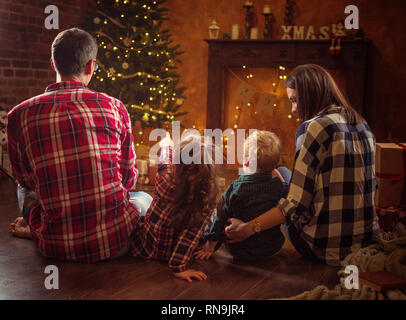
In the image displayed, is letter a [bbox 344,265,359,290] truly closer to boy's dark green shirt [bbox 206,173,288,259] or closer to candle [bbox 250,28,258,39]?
boy's dark green shirt [bbox 206,173,288,259]

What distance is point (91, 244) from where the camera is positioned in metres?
1.90

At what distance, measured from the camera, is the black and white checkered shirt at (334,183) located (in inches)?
73.6

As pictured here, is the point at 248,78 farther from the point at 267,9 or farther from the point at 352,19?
the point at 352,19

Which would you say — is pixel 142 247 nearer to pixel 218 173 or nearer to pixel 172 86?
pixel 218 173

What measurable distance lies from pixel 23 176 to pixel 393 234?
172cm

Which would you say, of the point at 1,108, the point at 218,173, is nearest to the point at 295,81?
the point at 218,173

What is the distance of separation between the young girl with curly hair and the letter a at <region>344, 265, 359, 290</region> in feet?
1.93

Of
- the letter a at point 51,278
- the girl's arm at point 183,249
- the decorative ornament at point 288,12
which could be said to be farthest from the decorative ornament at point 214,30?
the letter a at point 51,278

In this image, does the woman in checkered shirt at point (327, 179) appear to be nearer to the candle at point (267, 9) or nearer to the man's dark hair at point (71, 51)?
the man's dark hair at point (71, 51)

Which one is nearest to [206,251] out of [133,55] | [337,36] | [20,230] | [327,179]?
[327,179]

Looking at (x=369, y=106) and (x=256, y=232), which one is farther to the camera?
(x=369, y=106)

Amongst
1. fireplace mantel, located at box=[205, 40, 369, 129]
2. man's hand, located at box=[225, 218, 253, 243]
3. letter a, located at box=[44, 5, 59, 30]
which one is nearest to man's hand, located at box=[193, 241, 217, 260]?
man's hand, located at box=[225, 218, 253, 243]

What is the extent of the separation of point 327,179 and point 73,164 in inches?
41.8

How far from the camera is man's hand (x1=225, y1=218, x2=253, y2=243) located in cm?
201
